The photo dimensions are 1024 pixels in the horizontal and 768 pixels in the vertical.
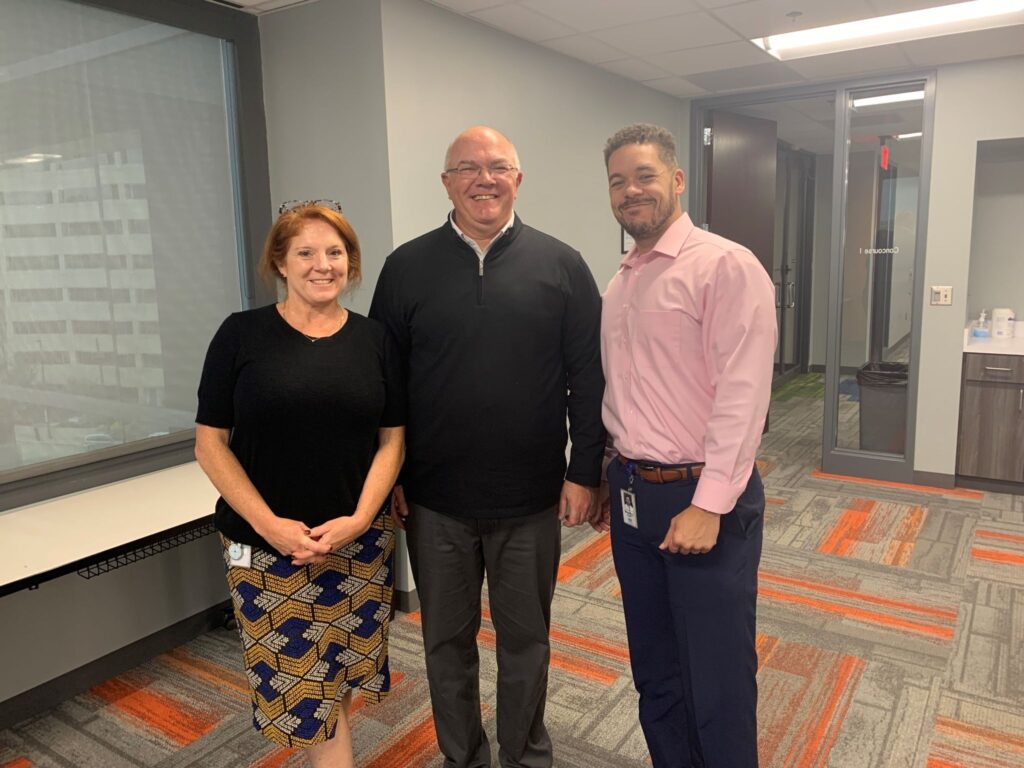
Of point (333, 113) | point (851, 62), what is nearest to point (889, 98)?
point (851, 62)

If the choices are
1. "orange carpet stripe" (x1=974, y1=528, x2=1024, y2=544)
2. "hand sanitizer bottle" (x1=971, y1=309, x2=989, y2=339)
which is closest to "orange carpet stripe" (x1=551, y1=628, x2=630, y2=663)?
"orange carpet stripe" (x1=974, y1=528, x2=1024, y2=544)

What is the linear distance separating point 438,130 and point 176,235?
0.87m

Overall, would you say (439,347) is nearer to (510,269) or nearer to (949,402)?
(510,269)

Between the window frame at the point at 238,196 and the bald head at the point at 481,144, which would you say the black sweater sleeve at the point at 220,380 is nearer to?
the bald head at the point at 481,144

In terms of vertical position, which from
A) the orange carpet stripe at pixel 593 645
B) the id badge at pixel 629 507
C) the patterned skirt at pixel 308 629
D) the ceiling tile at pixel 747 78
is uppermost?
the ceiling tile at pixel 747 78

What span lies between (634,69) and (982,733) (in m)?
2.80

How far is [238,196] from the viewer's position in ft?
8.21

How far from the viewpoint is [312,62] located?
2.38 metres

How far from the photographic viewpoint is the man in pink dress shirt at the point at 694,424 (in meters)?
1.27

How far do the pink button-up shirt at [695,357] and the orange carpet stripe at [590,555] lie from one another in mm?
1497

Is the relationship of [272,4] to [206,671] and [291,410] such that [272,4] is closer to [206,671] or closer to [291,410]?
[291,410]

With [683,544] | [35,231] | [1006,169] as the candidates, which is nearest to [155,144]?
[35,231]

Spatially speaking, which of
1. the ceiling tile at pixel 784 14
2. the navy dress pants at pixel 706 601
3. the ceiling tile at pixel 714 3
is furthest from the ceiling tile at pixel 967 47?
the navy dress pants at pixel 706 601

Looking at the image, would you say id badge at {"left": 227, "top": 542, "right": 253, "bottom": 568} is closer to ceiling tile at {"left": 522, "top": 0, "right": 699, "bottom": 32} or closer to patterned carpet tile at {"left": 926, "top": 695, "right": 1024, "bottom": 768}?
patterned carpet tile at {"left": 926, "top": 695, "right": 1024, "bottom": 768}
